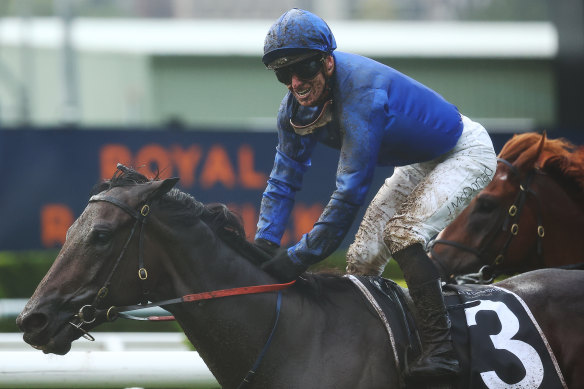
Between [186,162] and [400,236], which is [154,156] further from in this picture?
[400,236]

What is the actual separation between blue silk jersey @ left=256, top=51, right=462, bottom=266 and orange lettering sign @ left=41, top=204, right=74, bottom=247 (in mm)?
5117

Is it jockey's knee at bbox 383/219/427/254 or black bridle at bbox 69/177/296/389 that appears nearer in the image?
black bridle at bbox 69/177/296/389

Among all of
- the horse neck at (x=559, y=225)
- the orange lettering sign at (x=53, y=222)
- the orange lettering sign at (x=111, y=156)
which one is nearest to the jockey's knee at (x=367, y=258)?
the horse neck at (x=559, y=225)

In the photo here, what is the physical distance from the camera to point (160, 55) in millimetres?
13305

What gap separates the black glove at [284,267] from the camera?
3.02 metres

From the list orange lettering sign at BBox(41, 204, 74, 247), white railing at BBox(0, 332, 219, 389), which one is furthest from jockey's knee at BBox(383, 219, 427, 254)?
orange lettering sign at BBox(41, 204, 74, 247)

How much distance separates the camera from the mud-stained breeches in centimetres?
316

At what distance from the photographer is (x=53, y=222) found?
8.04 m

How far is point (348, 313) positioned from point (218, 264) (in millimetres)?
491

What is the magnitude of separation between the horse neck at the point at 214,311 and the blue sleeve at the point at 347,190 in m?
0.25

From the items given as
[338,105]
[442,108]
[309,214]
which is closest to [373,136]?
[338,105]

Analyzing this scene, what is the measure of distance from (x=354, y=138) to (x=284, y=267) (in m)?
0.51

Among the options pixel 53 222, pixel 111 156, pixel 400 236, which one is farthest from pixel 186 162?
pixel 400 236

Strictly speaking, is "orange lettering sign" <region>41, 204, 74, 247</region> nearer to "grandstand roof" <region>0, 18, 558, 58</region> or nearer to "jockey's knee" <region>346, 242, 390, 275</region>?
"jockey's knee" <region>346, 242, 390, 275</region>
